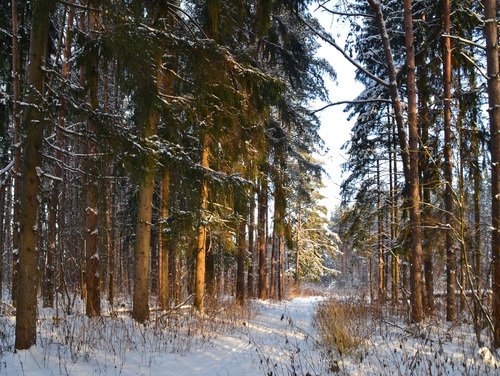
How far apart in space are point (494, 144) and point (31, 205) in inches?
263

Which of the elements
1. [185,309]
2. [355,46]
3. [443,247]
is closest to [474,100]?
[355,46]

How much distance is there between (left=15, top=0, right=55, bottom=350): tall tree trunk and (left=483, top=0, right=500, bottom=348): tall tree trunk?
6.22 meters

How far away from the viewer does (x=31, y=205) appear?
504cm

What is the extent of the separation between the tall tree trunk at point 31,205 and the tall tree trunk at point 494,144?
20.4 ft

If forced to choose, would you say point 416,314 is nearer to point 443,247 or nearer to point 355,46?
point 443,247

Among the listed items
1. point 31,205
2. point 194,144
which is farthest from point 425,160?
point 31,205

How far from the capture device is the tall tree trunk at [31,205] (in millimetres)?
4910

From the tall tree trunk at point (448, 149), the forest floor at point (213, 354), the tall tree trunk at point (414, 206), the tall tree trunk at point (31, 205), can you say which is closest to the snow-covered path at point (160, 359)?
the forest floor at point (213, 354)

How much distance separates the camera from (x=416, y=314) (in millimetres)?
8156

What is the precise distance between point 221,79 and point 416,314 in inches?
237

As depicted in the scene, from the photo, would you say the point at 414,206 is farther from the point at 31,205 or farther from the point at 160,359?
the point at 31,205

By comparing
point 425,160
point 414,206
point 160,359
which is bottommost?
point 160,359

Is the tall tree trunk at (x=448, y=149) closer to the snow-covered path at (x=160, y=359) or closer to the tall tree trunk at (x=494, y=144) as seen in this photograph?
the tall tree trunk at (x=494, y=144)

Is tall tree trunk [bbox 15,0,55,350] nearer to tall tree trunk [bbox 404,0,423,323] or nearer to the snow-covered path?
the snow-covered path
